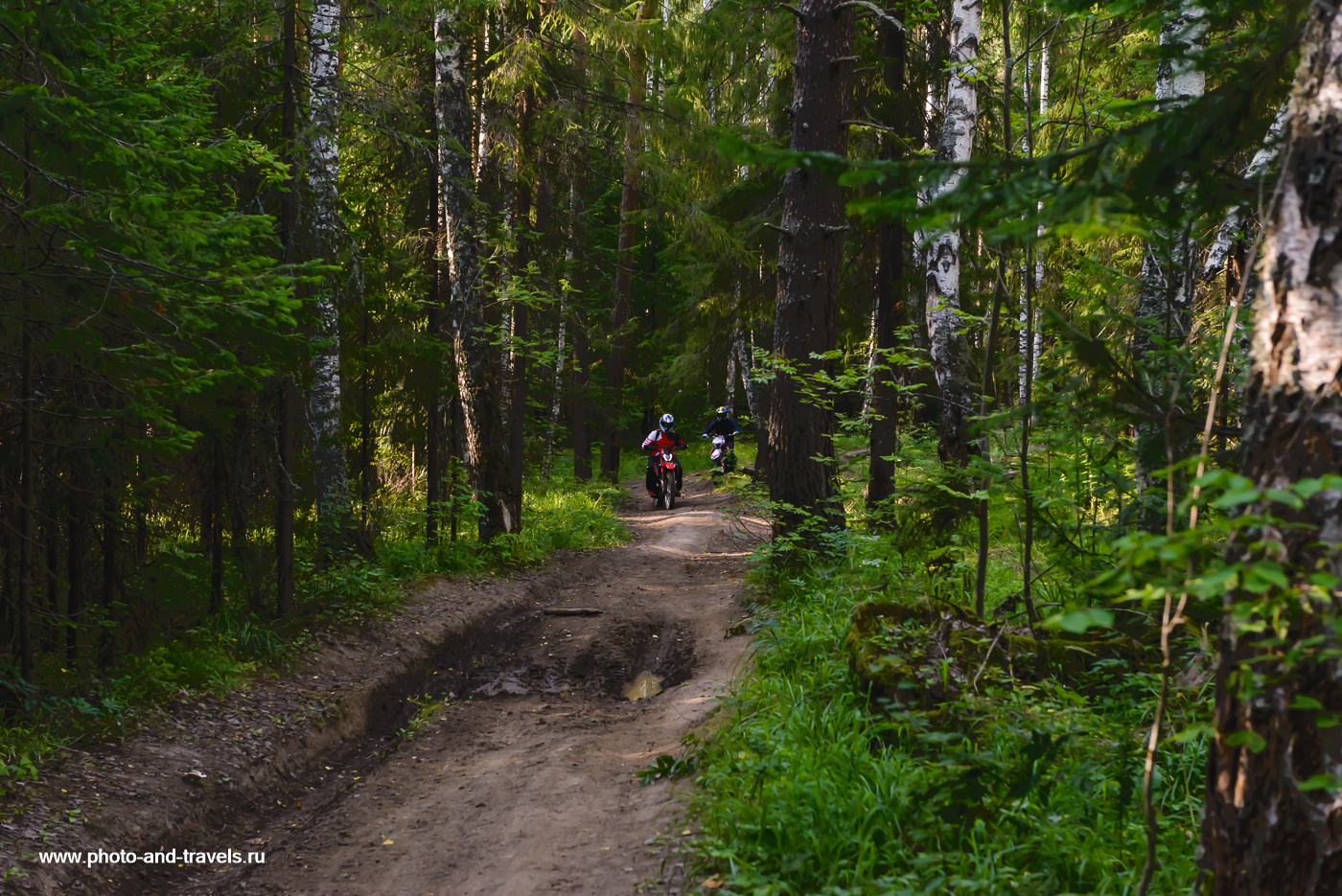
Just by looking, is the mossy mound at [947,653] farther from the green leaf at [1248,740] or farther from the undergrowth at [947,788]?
the green leaf at [1248,740]

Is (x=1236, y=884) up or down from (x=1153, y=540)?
down

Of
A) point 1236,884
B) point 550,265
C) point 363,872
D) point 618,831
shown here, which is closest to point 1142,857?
point 1236,884

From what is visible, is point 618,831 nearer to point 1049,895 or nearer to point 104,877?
point 1049,895

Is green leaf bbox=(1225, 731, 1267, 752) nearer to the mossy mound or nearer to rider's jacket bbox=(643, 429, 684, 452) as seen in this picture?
the mossy mound

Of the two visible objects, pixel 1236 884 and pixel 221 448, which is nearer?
pixel 1236 884

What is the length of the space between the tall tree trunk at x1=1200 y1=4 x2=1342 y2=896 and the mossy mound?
2146 millimetres

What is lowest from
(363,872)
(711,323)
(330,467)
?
(363,872)

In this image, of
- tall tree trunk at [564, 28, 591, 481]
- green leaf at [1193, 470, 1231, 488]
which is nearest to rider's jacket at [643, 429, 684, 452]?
tall tree trunk at [564, 28, 591, 481]

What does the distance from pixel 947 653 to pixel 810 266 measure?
5222 millimetres

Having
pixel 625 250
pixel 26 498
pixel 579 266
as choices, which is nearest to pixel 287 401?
pixel 26 498

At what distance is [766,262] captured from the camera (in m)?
14.2

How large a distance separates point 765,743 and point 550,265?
513 inches

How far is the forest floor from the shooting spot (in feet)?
14.5

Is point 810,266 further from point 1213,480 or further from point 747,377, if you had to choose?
point 747,377
